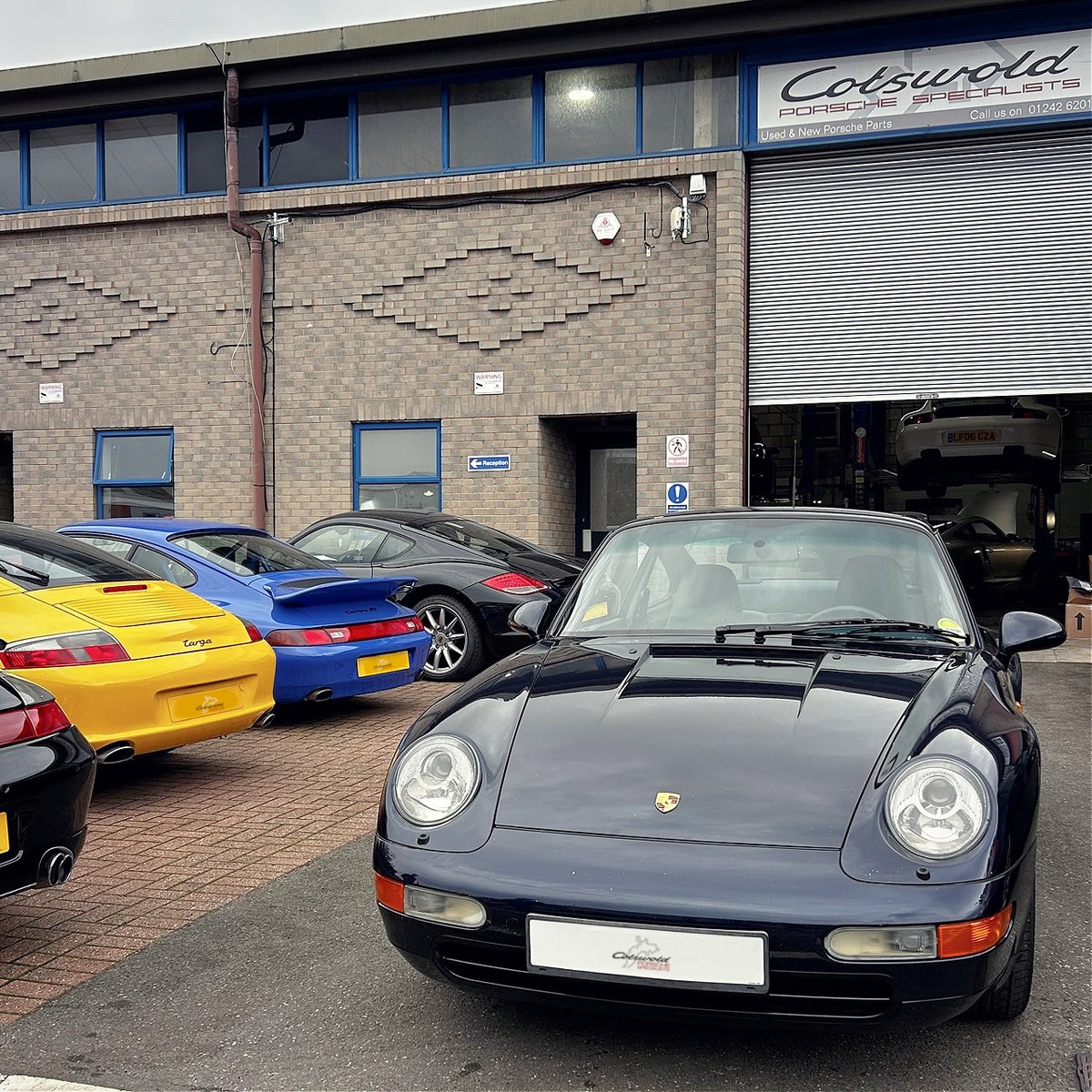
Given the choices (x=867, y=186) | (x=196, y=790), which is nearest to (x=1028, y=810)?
(x=196, y=790)

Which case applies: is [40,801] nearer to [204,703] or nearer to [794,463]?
[204,703]

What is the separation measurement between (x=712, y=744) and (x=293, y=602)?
4.56 m

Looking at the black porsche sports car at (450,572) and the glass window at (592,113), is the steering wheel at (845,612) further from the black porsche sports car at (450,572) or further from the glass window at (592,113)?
the glass window at (592,113)

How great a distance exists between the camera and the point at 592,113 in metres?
13.6

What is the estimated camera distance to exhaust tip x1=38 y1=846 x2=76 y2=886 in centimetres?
321

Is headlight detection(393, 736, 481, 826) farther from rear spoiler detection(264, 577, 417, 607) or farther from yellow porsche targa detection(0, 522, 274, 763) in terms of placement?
rear spoiler detection(264, 577, 417, 607)

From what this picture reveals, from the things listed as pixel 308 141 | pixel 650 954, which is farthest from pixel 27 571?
pixel 308 141

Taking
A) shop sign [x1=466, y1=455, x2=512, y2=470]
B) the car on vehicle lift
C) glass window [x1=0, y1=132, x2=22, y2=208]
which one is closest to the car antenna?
the car on vehicle lift

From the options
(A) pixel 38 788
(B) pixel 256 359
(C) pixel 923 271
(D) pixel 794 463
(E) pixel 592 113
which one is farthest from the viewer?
(D) pixel 794 463

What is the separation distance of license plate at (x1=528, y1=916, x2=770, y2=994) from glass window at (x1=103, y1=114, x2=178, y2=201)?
14.6 metres

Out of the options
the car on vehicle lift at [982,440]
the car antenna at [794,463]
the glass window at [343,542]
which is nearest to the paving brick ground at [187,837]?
the glass window at [343,542]

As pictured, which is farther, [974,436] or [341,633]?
[974,436]

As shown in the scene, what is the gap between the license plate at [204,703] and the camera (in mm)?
5148

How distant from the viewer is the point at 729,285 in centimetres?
1311
